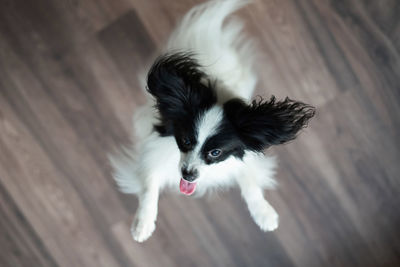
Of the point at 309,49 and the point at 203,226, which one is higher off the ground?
the point at 309,49

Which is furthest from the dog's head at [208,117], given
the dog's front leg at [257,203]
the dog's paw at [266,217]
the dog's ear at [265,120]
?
the dog's paw at [266,217]

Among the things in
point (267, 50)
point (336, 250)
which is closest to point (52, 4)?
point (267, 50)

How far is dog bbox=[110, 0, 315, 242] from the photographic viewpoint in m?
1.21

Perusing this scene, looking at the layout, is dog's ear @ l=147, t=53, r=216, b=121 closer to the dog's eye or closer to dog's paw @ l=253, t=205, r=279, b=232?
the dog's eye

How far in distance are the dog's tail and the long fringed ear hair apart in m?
0.27

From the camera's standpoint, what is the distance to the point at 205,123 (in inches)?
47.9

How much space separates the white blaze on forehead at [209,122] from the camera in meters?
1.22

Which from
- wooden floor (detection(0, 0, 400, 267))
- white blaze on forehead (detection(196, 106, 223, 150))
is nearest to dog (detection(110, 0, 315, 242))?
white blaze on forehead (detection(196, 106, 223, 150))

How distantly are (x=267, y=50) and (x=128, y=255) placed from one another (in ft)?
5.05

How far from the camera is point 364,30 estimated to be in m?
1.96

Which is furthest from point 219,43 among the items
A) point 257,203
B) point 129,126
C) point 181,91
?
point 257,203

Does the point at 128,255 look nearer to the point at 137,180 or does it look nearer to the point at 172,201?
the point at 172,201

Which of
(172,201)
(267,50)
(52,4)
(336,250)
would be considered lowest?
(336,250)

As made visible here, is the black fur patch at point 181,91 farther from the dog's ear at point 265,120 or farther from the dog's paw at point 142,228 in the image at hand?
the dog's paw at point 142,228
